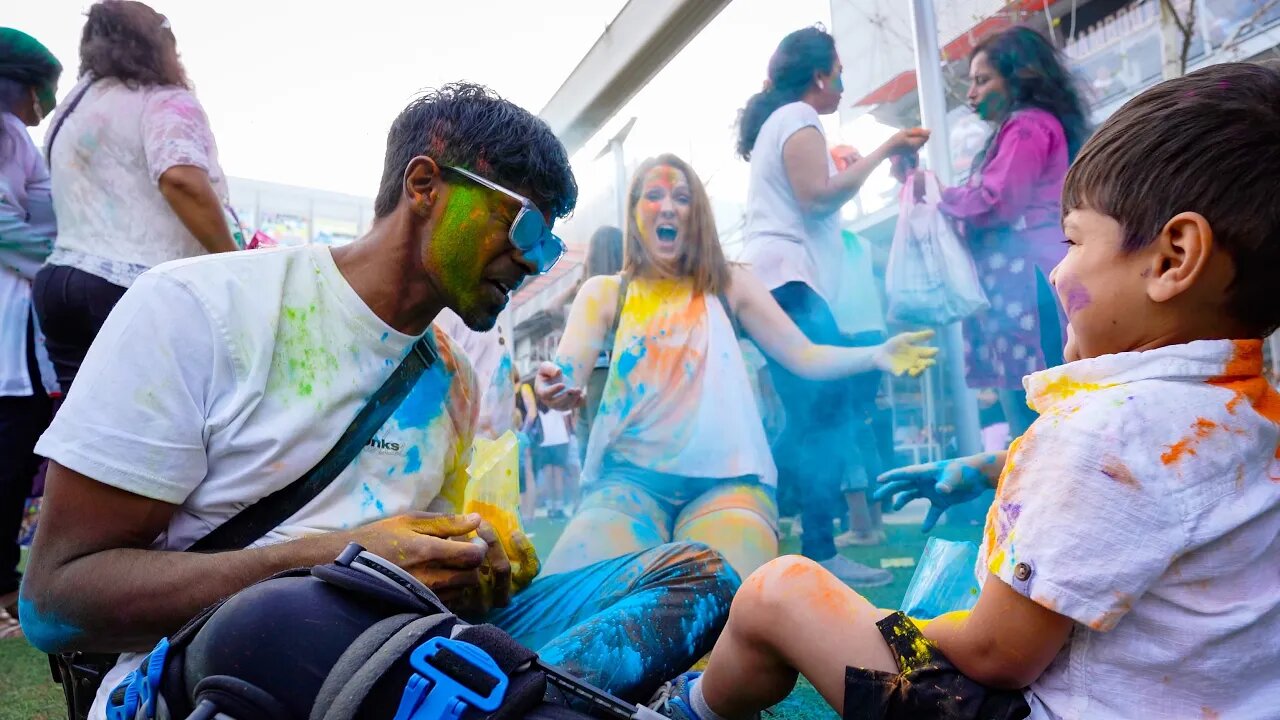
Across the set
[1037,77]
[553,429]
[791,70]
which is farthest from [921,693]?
[553,429]

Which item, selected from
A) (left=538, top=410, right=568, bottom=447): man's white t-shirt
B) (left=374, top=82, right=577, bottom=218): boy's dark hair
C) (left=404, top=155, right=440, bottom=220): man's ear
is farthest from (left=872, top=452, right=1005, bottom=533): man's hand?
(left=538, top=410, right=568, bottom=447): man's white t-shirt

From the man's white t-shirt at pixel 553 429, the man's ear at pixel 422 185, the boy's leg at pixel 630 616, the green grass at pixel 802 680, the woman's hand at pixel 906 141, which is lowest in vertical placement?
the man's white t-shirt at pixel 553 429

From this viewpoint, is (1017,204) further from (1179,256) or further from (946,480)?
(1179,256)

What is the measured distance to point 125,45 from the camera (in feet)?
8.23

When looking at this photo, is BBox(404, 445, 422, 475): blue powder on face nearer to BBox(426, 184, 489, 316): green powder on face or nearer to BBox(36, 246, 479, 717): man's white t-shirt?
BBox(36, 246, 479, 717): man's white t-shirt

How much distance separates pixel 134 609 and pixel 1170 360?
4.70 ft

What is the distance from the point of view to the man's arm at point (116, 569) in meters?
1.20

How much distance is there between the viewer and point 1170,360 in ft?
3.34

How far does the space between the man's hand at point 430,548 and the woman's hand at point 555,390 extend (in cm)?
147

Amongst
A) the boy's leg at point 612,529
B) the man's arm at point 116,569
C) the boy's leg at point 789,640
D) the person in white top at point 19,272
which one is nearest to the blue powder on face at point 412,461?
the man's arm at point 116,569

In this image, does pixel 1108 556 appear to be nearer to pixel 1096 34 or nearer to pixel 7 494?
pixel 1096 34

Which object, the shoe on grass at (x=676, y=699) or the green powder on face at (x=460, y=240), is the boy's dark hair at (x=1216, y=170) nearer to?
the shoe on grass at (x=676, y=699)

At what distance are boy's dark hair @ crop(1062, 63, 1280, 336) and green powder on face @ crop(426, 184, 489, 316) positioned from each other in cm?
105

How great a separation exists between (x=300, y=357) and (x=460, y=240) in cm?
37
